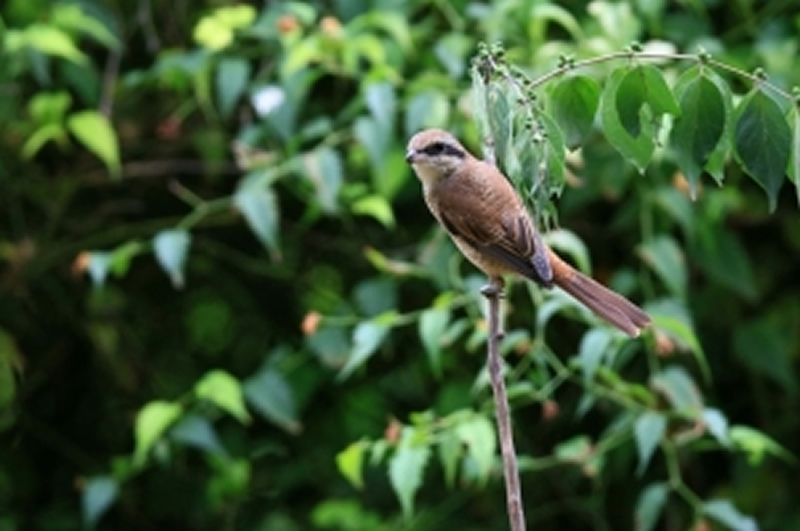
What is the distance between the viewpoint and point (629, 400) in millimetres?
3129

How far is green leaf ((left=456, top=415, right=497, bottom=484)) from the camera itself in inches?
106

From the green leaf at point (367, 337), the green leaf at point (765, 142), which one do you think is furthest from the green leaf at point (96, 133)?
the green leaf at point (765, 142)

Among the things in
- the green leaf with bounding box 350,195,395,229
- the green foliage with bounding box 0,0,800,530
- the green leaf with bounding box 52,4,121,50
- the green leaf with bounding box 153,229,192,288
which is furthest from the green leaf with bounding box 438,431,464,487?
the green leaf with bounding box 52,4,121,50

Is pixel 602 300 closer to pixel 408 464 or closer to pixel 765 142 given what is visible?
pixel 408 464

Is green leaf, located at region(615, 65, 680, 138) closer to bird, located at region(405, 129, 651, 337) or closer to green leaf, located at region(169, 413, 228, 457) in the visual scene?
bird, located at region(405, 129, 651, 337)

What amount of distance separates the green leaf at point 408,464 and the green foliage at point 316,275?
0.39 metres

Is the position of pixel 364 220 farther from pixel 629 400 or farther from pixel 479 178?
pixel 479 178

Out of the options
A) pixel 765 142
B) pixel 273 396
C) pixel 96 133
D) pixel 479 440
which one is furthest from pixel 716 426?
pixel 96 133

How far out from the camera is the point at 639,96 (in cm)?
164

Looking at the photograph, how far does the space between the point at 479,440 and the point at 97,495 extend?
1434 mm

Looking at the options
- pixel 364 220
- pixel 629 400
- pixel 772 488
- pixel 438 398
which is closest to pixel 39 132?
pixel 364 220

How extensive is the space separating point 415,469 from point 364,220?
1305 mm

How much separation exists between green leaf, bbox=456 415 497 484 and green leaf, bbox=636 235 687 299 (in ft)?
2.50

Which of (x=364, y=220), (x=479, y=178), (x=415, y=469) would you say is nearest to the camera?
(x=479, y=178)
